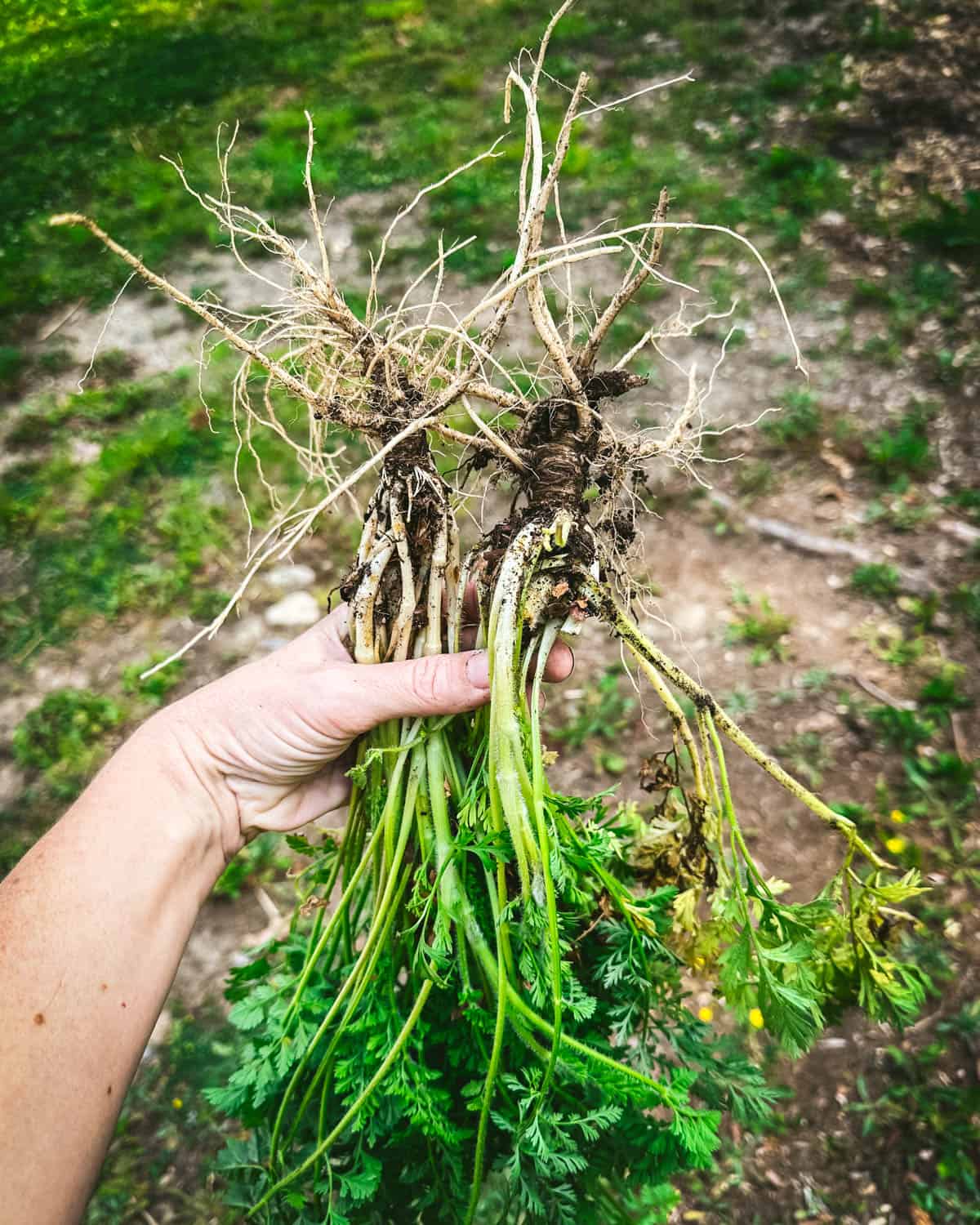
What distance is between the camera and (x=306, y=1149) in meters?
1.78

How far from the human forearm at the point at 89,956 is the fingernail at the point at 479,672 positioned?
70 cm

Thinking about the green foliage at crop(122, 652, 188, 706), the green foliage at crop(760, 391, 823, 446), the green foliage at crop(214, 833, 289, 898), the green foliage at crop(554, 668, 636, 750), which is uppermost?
the green foliage at crop(760, 391, 823, 446)

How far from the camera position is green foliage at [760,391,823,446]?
3584 mm

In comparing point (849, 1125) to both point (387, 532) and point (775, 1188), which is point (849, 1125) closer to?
point (775, 1188)

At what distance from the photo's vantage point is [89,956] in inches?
60.5

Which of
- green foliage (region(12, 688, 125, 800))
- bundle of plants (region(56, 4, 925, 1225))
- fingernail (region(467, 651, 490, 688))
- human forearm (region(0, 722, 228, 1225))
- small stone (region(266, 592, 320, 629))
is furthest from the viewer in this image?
small stone (region(266, 592, 320, 629))

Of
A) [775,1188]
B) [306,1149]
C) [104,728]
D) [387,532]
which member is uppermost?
[387,532]

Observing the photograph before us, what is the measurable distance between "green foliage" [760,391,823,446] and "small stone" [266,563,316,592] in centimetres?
212

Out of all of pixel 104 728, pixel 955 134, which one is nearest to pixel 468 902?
pixel 104 728

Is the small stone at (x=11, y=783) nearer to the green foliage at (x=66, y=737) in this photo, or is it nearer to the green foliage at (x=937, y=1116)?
the green foliage at (x=66, y=737)

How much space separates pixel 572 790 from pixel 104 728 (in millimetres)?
1906

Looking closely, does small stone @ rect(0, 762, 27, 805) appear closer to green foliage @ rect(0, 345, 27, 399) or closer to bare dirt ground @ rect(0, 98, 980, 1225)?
bare dirt ground @ rect(0, 98, 980, 1225)

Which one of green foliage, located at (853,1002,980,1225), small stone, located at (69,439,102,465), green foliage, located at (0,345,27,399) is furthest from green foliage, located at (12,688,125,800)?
green foliage, located at (853,1002,980,1225)

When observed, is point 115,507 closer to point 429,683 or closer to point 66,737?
point 66,737
